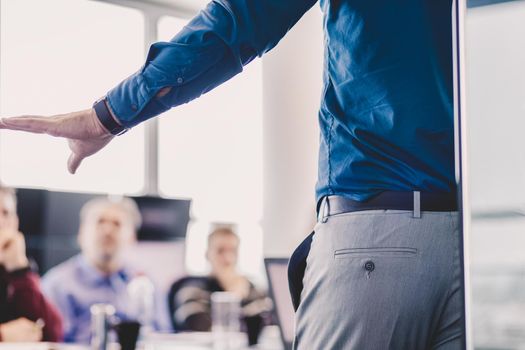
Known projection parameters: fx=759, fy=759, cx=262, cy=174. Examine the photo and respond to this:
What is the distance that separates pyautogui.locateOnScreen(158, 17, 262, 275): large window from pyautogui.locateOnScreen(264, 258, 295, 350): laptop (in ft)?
10.6

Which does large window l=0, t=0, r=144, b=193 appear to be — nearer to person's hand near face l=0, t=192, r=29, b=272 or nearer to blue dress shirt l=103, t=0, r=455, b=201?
person's hand near face l=0, t=192, r=29, b=272

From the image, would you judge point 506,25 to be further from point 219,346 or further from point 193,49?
point 219,346

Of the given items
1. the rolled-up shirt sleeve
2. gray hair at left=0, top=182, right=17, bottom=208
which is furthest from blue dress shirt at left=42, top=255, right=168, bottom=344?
the rolled-up shirt sleeve

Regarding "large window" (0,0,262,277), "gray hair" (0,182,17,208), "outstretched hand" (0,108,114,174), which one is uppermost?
"large window" (0,0,262,277)

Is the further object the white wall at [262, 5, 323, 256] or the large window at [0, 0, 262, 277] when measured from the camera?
the large window at [0, 0, 262, 277]

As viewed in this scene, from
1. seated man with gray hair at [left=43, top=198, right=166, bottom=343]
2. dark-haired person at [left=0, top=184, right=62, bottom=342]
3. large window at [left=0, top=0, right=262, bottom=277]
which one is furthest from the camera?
large window at [left=0, top=0, right=262, bottom=277]

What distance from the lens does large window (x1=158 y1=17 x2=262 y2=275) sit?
5797 millimetres

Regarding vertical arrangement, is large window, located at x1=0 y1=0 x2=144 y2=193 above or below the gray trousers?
above

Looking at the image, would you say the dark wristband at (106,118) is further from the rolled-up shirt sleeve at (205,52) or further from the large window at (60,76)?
the large window at (60,76)

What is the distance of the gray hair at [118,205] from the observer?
487 centimetres

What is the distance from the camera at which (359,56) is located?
3.25ft

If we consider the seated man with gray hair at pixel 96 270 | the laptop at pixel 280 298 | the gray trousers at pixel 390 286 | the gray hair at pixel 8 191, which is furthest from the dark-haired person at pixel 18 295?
the gray trousers at pixel 390 286

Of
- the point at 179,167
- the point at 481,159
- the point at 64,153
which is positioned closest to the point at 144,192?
the point at 179,167

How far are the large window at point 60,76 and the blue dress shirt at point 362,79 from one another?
4193 millimetres
